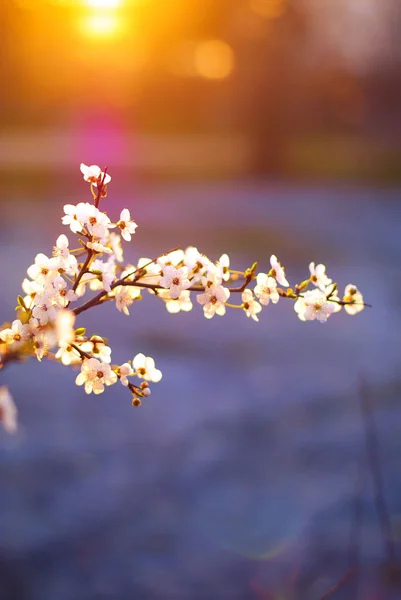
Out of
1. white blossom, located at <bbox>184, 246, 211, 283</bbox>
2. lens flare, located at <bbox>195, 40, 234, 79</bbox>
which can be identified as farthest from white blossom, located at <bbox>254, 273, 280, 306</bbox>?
lens flare, located at <bbox>195, 40, 234, 79</bbox>

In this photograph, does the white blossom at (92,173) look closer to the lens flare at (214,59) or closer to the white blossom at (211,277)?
the white blossom at (211,277)

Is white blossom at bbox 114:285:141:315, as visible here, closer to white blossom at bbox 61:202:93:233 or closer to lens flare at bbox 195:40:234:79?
white blossom at bbox 61:202:93:233

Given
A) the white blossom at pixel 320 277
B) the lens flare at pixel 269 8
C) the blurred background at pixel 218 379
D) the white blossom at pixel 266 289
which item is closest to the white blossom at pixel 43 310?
the white blossom at pixel 266 289

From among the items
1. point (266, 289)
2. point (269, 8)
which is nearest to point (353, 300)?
point (266, 289)

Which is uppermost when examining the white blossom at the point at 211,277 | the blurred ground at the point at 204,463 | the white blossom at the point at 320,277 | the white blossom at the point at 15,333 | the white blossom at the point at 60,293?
the blurred ground at the point at 204,463

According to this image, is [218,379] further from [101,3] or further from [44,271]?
[44,271]

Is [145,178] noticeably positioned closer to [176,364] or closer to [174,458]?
[176,364]
